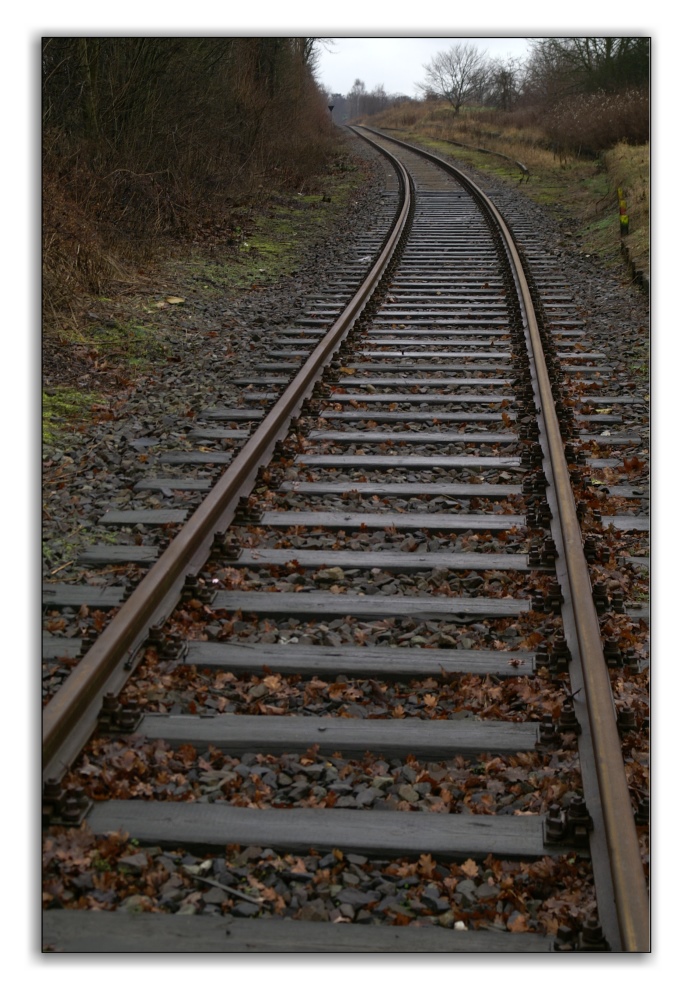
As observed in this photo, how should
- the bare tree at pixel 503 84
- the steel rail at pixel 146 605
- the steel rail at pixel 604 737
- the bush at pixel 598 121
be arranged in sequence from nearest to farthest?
the steel rail at pixel 604 737
the steel rail at pixel 146 605
the bush at pixel 598 121
the bare tree at pixel 503 84

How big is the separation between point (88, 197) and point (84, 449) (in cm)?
574

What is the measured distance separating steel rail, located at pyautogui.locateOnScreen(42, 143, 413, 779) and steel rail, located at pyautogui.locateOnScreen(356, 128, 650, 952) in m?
1.66

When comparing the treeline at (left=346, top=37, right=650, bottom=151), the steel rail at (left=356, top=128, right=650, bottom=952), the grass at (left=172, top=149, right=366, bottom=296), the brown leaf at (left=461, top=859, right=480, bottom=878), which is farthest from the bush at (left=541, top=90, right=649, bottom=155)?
the brown leaf at (left=461, top=859, right=480, bottom=878)

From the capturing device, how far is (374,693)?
3557 millimetres

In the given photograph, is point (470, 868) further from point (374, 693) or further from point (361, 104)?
point (361, 104)

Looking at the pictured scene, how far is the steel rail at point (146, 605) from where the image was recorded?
3104 mm

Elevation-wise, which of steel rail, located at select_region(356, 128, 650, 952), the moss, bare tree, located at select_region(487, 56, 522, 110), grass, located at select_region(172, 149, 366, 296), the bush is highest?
bare tree, located at select_region(487, 56, 522, 110)

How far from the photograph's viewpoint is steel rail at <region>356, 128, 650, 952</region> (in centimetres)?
234

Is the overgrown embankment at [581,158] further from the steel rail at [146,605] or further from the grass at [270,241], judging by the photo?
the steel rail at [146,605]

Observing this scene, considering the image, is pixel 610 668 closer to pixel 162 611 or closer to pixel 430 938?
pixel 430 938

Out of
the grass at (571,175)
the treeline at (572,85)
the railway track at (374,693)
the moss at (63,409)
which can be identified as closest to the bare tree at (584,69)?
the treeline at (572,85)

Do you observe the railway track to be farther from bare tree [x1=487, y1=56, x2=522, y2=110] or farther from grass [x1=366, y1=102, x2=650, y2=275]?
bare tree [x1=487, y1=56, x2=522, y2=110]

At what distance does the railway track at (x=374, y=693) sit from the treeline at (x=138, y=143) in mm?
4682

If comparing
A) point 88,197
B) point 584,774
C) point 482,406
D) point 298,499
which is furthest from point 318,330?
point 584,774
